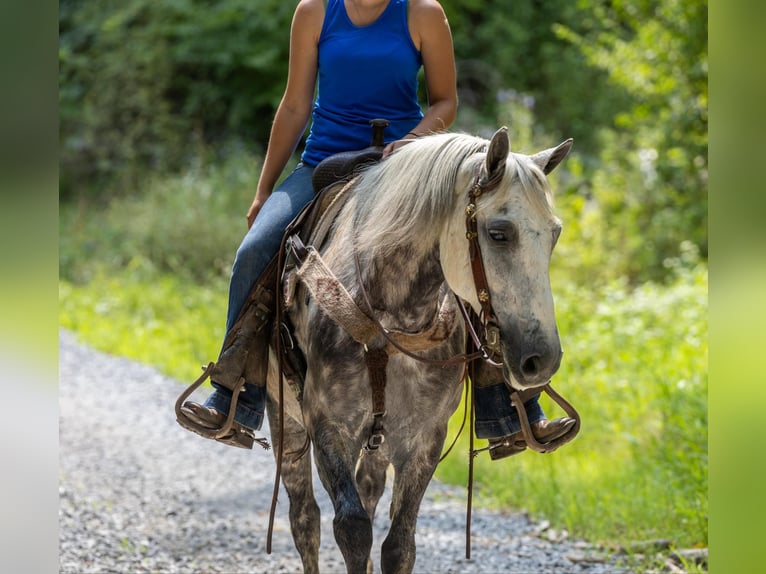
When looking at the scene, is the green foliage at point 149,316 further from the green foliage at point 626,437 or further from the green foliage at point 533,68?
the green foliage at point 533,68

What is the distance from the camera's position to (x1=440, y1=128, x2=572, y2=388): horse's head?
9.18 feet

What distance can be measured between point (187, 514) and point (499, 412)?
3.39m

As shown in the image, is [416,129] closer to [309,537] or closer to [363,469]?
[363,469]

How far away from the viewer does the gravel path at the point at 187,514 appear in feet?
18.1

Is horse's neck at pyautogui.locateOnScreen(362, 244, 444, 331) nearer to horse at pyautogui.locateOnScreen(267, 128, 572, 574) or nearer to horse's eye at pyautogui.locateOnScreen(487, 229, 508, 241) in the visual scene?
horse at pyautogui.locateOnScreen(267, 128, 572, 574)

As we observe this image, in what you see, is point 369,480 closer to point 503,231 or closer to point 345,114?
point 345,114

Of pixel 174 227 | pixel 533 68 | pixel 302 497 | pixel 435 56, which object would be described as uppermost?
pixel 435 56

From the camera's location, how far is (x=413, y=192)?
10.3 feet

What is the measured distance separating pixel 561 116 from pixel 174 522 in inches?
457

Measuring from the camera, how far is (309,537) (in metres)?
4.28

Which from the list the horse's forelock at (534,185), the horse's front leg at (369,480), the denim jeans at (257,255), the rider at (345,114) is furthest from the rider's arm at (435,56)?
the horse's front leg at (369,480)

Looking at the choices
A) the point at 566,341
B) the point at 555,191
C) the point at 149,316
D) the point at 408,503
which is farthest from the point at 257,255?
the point at 555,191

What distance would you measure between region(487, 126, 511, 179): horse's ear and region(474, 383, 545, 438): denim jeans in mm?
1075

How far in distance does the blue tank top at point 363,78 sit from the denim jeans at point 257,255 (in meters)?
0.20
